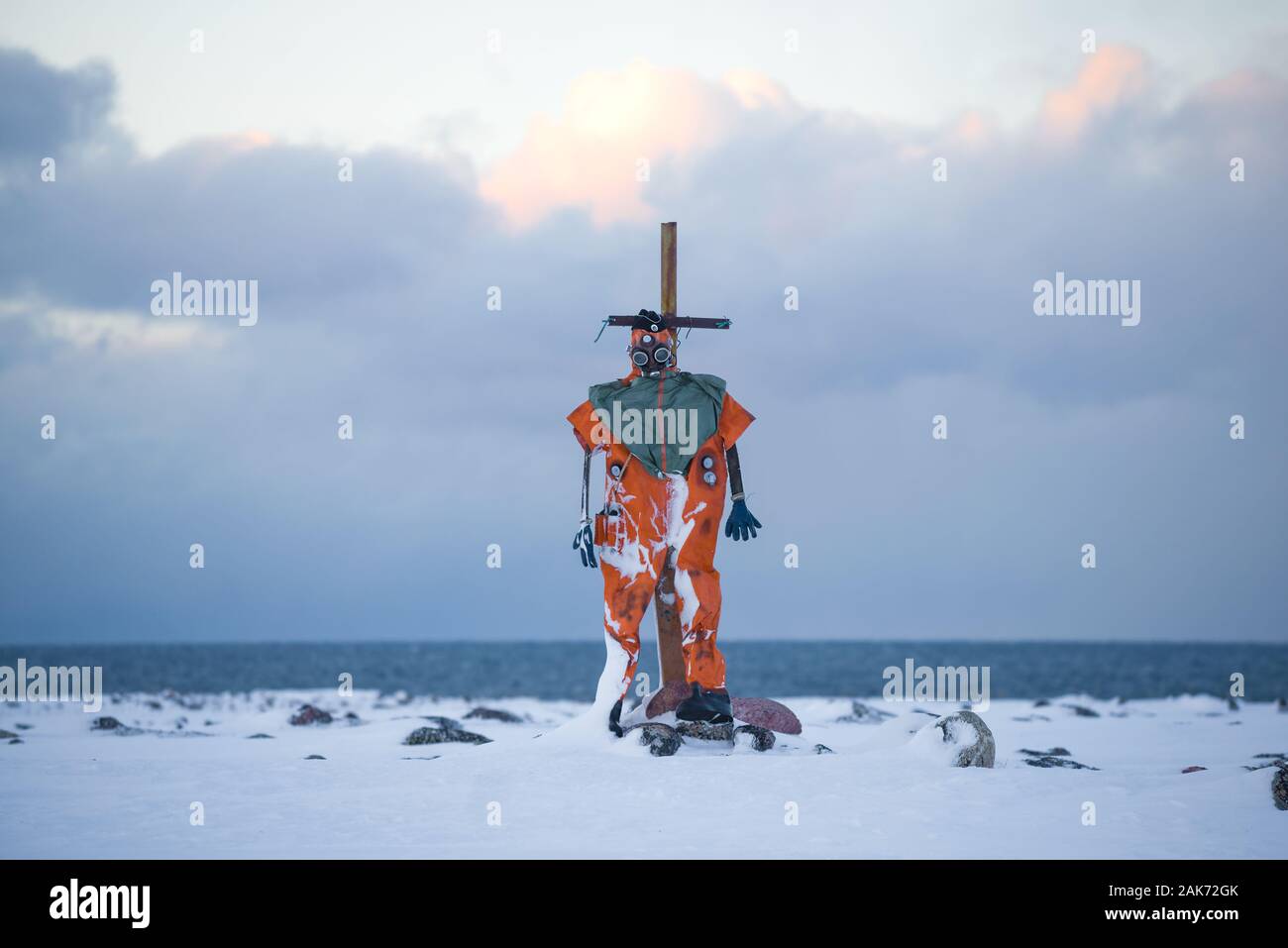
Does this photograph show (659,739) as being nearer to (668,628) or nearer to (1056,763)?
(668,628)

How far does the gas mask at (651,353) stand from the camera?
1008 cm

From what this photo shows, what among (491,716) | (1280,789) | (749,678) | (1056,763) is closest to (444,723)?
(491,716)

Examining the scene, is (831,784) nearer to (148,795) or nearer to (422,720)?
(148,795)

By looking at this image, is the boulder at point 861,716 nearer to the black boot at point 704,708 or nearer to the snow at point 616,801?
the snow at point 616,801

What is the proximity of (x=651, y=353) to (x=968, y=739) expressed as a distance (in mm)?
3876

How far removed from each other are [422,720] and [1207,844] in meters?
7.98

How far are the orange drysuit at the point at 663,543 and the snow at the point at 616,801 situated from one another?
2.53 ft

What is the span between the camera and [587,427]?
33.0ft

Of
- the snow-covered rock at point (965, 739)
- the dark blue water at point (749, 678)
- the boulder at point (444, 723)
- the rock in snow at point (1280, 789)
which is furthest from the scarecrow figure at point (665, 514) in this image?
the dark blue water at point (749, 678)

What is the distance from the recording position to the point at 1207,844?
20.5 feet

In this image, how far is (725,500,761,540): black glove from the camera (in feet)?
32.8

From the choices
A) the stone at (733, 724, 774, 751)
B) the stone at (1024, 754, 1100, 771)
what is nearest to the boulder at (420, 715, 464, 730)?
the stone at (733, 724, 774, 751)

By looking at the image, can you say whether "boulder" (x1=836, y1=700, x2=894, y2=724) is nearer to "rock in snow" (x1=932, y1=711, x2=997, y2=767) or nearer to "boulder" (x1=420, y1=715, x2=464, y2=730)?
"boulder" (x1=420, y1=715, x2=464, y2=730)

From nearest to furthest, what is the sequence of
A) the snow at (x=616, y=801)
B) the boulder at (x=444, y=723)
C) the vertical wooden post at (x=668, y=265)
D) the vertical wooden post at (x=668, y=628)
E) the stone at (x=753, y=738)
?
the snow at (x=616, y=801), the stone at (x=753, y=738), the vertical wooden post at (x=668, y=628), the vertical wooden post at (x=668, y=265), the boulder at (x=444, y=723)
